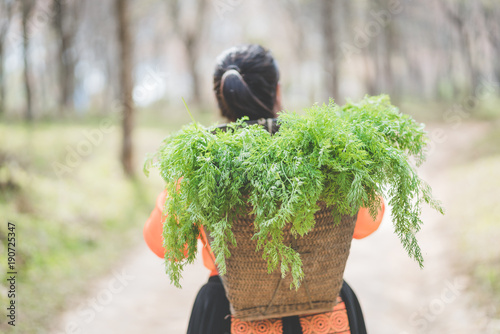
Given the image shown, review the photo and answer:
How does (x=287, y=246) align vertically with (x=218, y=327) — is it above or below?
above

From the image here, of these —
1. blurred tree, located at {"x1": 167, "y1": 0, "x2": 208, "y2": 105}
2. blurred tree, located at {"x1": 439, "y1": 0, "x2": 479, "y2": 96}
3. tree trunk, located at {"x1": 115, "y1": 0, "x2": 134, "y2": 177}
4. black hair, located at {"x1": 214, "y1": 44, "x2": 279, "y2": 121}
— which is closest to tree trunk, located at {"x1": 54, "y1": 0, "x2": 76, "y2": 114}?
blurred tree, located at {"x1": 167, "y1": 0, "x2": 208, "y2": 105}

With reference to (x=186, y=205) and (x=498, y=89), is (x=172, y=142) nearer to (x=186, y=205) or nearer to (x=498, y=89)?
(x=186, y=205)

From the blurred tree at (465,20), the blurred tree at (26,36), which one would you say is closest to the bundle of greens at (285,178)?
the blurred tree at (26,36)

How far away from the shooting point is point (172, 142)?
56.1 inches

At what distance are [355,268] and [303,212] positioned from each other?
16.4 ft

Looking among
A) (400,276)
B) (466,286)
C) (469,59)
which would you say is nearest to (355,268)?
(400,276)

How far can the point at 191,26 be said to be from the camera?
24.2 meters

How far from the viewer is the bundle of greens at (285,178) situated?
4.31ft

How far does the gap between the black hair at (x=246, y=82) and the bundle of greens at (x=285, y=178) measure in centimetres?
46

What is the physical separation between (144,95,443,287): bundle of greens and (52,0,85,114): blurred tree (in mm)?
18701

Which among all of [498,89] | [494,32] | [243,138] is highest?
[494,32]

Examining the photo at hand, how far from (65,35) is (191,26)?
719cm

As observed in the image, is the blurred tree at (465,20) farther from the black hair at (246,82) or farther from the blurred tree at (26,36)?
the black hair at (246,82)

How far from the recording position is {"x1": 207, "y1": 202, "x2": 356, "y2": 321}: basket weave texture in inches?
57.9
